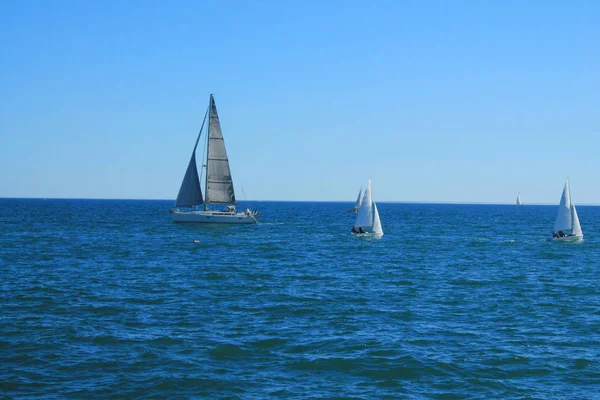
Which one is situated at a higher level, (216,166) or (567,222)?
(216,166)

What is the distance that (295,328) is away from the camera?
2797 centimetres

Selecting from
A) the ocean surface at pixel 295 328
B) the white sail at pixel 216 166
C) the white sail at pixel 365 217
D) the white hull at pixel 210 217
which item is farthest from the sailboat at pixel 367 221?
the ocean surface at pixel 295 328

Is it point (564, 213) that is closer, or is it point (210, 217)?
point (564, 213)

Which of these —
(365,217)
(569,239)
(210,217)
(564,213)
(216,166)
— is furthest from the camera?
(216,166)

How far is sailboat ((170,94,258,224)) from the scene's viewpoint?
9331 centimetres

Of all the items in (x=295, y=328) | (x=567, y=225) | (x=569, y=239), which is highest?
(x=567, y=225)

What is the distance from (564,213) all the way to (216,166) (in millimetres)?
47798

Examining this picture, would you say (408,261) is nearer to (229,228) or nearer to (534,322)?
(534,322)

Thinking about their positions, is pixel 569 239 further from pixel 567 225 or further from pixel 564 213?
pixel 564 213

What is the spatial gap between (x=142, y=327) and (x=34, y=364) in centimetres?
591

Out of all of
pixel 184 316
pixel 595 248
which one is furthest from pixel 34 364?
pixel 595 248

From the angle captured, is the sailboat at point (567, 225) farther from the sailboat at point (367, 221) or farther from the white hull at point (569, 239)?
the sailboat at point (367, 221)

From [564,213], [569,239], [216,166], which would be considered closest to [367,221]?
[564,213]

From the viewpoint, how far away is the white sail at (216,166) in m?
93.5
